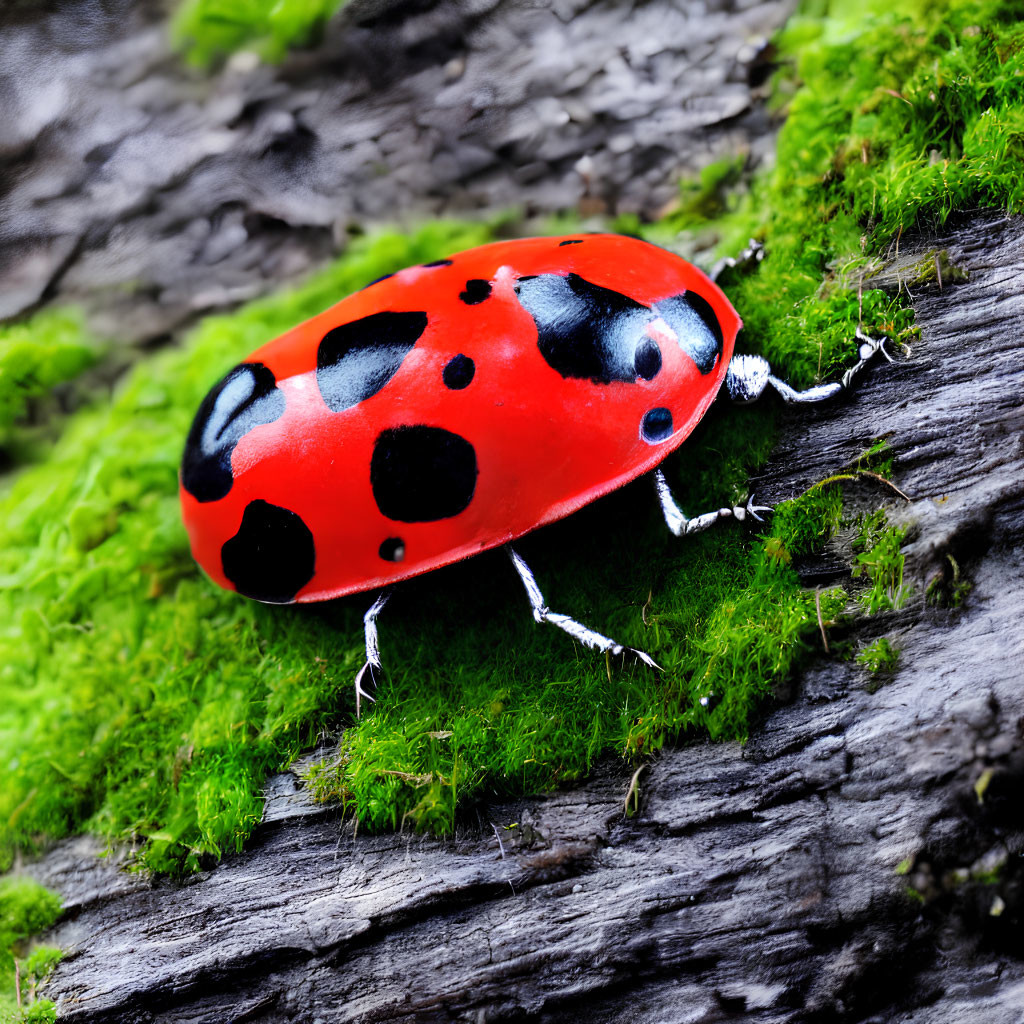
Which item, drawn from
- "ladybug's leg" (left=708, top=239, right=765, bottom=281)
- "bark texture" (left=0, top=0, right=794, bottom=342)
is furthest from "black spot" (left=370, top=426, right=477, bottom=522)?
"bark texture" (left=0, top=0, right=794, bottom=342)

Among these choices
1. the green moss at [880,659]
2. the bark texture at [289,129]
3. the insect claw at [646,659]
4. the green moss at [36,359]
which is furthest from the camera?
the bark texture at [289,129]

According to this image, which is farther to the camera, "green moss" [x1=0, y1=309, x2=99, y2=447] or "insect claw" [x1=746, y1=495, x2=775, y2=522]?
"green moss" [x1=0, y1=309, x2=99, y2=447]

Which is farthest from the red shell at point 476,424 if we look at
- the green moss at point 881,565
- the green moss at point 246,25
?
the green moss at point 246,25

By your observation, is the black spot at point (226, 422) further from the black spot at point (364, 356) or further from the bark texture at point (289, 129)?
the bark texture at point (289, 129)

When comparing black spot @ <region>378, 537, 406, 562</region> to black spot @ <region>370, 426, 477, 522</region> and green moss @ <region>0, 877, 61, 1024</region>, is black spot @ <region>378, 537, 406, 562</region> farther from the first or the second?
green moss @ <region>0, 877, 61, 1024</region>

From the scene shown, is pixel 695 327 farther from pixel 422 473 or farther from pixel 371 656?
pixel 371 656

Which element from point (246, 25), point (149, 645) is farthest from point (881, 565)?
point (246, 25)
